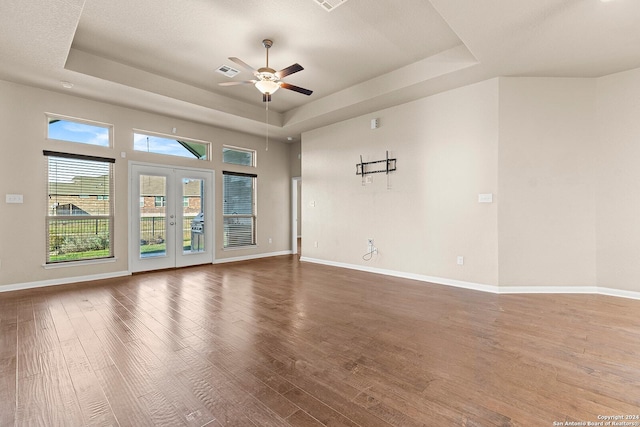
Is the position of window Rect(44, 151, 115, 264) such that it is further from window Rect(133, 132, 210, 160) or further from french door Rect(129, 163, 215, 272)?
window Rect(133, 132, 210, 160)

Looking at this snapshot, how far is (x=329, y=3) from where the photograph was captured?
2896mm

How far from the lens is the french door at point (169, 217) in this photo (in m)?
5.48

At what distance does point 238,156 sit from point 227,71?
2.70 metres

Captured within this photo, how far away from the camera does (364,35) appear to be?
3.64 metres

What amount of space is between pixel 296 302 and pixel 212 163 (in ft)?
13.8

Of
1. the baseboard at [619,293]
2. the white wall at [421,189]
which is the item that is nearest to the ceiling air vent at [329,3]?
the white wall at [421,189]

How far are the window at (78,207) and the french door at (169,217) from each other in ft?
1.29

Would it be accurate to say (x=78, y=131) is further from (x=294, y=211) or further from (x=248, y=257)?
(x=294, y=211)

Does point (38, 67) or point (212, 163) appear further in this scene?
point (212, 163)

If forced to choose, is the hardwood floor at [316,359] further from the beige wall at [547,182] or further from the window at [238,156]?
the window at [238,156]

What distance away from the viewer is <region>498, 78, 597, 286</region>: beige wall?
408 cm

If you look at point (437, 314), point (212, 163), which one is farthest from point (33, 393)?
point (212, 163)

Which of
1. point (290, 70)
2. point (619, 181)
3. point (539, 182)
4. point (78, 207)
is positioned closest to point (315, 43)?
point (290, 70)

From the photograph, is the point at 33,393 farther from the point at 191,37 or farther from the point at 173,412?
the point at 191,37
